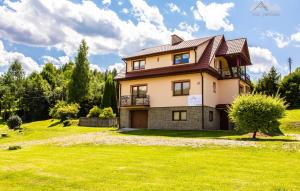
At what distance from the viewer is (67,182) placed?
913 centimetres

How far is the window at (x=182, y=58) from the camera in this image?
3163 cm

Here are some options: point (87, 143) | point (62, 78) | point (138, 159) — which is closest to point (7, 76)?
point (62, 78)

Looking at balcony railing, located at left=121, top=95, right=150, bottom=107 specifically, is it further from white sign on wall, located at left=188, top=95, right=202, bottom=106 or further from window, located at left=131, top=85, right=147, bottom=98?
white sign on wall, located at left=188, top=95, right=202, bottom=106

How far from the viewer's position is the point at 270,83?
171ft

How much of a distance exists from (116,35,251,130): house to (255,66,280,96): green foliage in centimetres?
1729

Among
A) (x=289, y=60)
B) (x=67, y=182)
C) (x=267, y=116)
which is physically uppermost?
(x=289, y=60)

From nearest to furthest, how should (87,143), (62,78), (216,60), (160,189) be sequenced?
(160,189)
(87,143)
(216,60)
(62,78)

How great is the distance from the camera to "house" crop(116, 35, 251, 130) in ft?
98.9

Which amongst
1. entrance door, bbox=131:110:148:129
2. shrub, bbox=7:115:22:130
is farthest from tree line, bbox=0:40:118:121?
entrance door, bbox=131:110:148:129

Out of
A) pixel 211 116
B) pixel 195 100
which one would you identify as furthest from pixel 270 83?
pixel 195 100

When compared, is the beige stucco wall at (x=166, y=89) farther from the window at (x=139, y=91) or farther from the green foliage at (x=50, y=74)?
the green foliage at (x=50, y=74)

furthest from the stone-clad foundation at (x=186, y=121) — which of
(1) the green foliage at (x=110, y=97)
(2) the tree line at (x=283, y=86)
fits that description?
(2) the tree line at (x=283, y=86)

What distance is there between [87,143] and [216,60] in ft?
59.4

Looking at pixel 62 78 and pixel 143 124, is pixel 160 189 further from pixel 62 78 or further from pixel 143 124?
pixel 62 78
